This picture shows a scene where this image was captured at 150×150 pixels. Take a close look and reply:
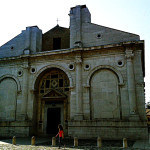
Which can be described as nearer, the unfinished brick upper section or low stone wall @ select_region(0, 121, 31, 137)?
low stone wall @ select_region(0, 121, 31, 137)

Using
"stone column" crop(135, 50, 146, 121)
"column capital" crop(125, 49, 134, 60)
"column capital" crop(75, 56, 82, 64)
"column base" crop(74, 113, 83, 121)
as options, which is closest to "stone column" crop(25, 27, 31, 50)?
"column capital" crop(75, 56, 82, 64)

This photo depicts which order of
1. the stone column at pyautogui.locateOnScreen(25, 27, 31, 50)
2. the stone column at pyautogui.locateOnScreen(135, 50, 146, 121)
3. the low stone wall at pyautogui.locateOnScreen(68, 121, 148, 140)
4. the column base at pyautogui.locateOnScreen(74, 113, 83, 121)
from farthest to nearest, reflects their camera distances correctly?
1. the stone column at pyautogui.locateOnScreen(25, 27, 31, 50)
2. the column base at pyautogui.locateOnScreen(74, 113, 83, 121)
3. the stone column at pyautogui.locateOnScreen(135, 50, 146, 121)
4. the low stone wall at pyautogui.locateOnScreen(68, 121, 148, 140)

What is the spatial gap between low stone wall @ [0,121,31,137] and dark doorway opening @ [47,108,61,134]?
214cm

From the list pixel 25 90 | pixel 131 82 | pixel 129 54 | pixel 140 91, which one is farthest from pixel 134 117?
pixel 25 90

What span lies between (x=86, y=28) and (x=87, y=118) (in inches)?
364

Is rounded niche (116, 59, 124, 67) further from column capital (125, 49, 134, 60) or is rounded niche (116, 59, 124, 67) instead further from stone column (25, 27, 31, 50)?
stone column (25, 27, 31, 50)

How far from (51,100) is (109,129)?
7104mm

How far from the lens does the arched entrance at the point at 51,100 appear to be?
19078 millimetres

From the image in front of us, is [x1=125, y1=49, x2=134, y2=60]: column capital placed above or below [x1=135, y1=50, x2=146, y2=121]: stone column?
above

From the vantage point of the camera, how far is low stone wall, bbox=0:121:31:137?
18125mm

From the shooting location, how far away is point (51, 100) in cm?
1973

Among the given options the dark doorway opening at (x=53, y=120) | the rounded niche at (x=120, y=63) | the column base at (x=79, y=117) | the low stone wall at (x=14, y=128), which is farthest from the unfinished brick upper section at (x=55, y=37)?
the low stone wall at (x=14, y=128)

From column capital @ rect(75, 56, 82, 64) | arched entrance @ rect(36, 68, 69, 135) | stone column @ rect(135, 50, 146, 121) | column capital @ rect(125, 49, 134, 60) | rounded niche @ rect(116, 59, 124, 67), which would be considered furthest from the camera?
arched entrance @ rect(36, 68, 69, 135)

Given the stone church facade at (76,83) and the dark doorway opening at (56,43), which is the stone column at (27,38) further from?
the dark doorway opening at (56,43)
